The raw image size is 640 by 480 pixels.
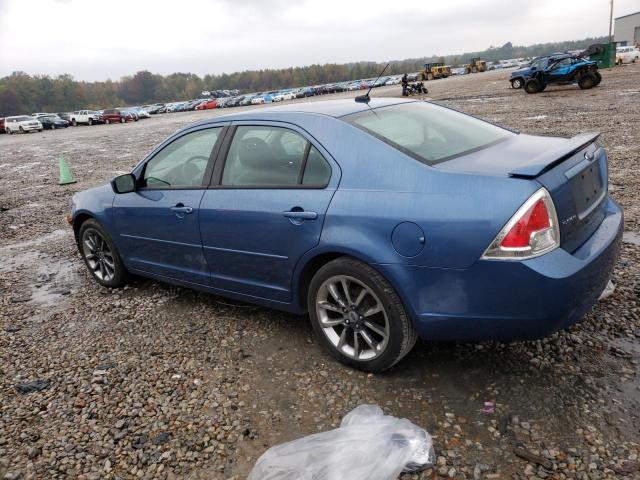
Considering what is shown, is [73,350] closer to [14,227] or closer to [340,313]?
[340,313]

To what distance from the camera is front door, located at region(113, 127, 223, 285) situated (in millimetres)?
3779

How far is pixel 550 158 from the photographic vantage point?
2646 mm

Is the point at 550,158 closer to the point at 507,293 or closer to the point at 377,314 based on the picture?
the point at 507,293

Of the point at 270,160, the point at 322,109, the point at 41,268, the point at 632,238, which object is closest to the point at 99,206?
the point at 41,268

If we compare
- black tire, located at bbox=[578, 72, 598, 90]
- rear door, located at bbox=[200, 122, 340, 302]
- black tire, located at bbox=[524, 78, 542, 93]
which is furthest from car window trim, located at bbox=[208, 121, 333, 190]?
black tire, located at bbox=[524, 78, 542, 93]

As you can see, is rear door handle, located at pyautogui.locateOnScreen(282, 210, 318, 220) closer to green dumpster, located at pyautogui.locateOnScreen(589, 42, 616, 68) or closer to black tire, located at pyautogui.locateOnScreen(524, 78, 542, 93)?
black tire, located at pyautogui.locateOnScreen(524, 78, 542, 93)

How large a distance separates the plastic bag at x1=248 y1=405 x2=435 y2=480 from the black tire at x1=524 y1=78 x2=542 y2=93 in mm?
23587

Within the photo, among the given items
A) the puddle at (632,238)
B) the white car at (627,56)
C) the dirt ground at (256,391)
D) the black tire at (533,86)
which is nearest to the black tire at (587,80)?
the black tire at (533,86)

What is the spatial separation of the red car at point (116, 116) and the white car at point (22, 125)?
5752 mm

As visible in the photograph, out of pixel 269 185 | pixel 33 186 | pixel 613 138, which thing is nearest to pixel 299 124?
pixel 269 185

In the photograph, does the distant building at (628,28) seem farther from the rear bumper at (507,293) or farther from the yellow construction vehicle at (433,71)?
the rear bumper at (507,293)

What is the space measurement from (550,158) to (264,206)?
1.67 metres

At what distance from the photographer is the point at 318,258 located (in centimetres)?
307

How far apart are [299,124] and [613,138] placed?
28.2 feet
